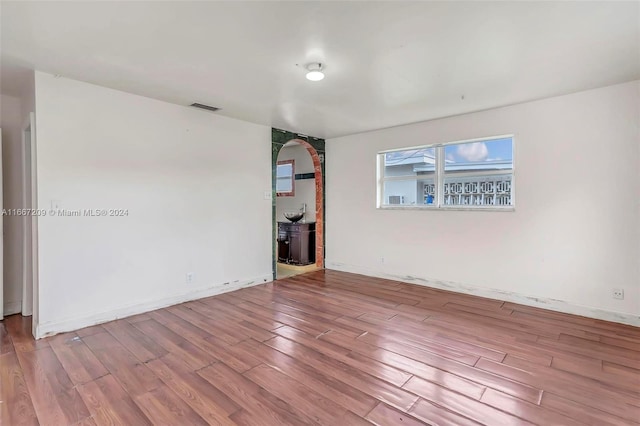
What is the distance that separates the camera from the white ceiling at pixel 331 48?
1942 mm

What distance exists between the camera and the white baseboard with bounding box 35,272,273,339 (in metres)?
2.97

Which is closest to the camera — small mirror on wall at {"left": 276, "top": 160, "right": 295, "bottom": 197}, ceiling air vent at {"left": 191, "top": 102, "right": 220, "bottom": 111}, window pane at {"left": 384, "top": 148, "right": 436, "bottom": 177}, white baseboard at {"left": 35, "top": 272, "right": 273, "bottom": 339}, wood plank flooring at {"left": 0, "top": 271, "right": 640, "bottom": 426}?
wood plank flooring at {"left": 0, "top": 271, "right": 640, "bottom": 426}

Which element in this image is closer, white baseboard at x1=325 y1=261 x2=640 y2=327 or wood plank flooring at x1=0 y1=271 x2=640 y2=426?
wood plank flooring at x1=0 y1=271 x2=640 y2=426

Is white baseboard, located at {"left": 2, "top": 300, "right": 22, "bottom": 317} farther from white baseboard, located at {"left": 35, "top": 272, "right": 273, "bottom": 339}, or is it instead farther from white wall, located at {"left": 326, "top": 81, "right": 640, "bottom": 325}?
white wall, located at {"left": 326, "top": 81, "right": 640, "bottom": 325}

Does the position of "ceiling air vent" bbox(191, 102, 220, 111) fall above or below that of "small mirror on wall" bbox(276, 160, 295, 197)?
above

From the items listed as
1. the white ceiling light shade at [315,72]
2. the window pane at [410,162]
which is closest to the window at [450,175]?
the window pane at [410,162]

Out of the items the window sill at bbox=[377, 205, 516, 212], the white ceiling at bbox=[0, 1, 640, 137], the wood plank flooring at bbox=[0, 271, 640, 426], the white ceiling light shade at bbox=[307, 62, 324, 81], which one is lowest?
the wood plank flooring at bbox=[0, 271, 640, 426]

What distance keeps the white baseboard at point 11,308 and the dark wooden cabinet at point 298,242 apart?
401 cm

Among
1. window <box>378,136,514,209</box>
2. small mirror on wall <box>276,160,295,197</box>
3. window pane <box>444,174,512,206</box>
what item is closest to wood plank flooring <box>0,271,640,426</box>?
window pane <box>444,174,512,206</box>

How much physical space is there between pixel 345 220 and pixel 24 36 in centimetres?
453

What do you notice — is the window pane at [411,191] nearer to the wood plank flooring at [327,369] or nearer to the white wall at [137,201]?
the wood plank flooring at [327,369]

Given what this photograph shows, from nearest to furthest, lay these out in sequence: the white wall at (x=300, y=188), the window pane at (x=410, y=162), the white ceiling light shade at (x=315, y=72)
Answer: the white ceiling light shade at (x=315, y=72)
the window pane at (x=410, y=162)
the white wall at (x=300, y=188)

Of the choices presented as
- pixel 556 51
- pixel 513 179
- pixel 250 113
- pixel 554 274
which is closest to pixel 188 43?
pixel 250 113

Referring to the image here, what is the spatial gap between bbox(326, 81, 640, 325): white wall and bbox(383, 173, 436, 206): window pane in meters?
0.22
